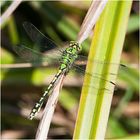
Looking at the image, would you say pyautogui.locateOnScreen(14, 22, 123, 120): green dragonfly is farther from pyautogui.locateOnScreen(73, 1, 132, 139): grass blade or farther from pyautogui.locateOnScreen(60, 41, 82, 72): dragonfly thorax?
pyautogui.locateOnScreen(73, 1, 132, 139): grass blade

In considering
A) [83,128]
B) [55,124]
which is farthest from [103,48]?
[55,124]

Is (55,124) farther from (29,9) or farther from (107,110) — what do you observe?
(107,110)

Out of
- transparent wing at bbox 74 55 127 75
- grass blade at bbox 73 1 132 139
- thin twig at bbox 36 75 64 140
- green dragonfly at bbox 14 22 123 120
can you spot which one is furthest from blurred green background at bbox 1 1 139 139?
thin twig at bbox 36 75 64 140

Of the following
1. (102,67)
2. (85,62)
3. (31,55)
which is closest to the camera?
(102,67)

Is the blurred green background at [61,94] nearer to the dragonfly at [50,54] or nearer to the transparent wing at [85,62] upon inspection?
the dragonfly at [50,54]

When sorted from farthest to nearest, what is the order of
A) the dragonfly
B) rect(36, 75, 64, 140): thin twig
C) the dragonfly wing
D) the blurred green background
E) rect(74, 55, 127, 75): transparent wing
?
the blurred green background < the dragonfly wing < the dragonfly < rect(74, 55, 127, 75): transparent wing < rect(36, 75, 64, 140): thin twig

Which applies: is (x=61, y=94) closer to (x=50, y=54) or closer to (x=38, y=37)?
(x=50, y=54)

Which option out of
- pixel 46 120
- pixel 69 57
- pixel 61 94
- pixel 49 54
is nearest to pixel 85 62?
pixel 69 57

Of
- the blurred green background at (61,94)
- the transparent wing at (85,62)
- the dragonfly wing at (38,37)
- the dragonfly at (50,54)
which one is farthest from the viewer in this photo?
the blurred green background at (61,94)

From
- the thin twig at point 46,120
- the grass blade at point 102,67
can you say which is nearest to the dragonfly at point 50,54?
the grass blade at point 102,67
